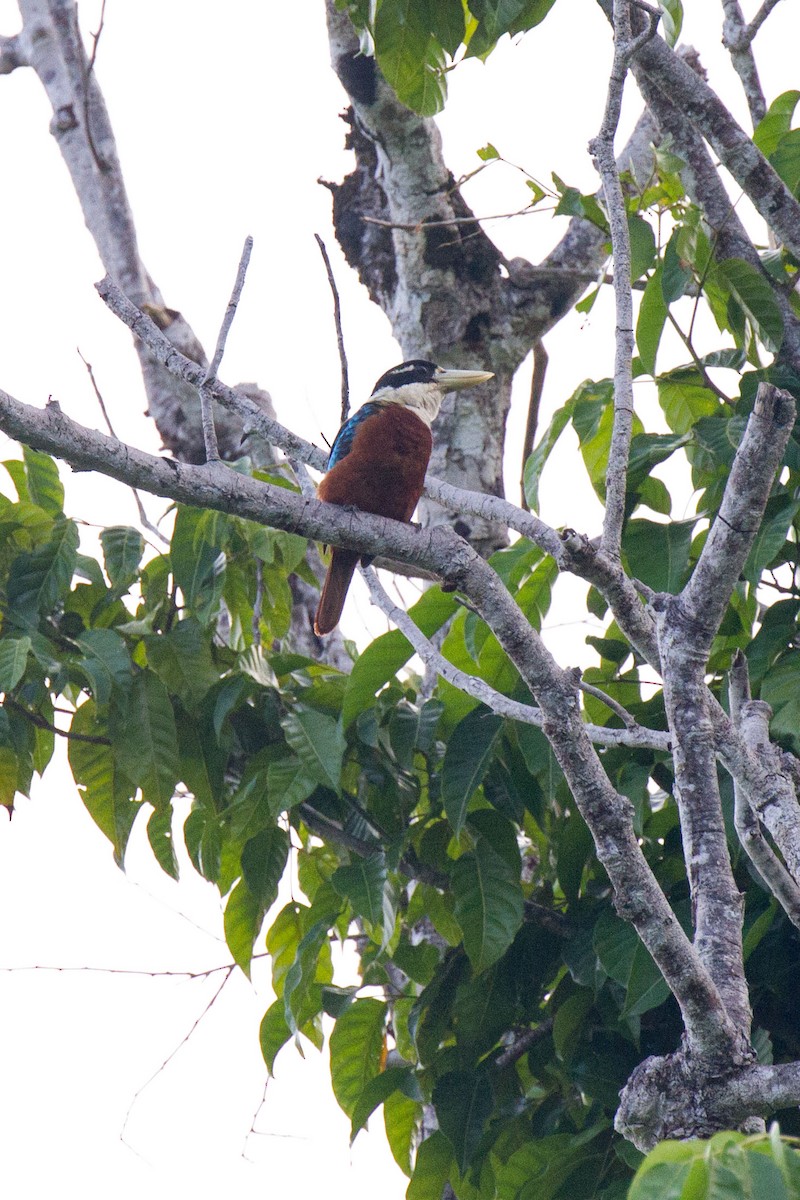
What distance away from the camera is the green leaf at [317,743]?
3104mm

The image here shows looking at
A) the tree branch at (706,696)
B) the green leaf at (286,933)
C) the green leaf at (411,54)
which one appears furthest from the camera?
the green leaf at (286,933)

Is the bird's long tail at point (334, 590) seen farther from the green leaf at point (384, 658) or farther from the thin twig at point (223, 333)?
the thin twig at point (223, 333)

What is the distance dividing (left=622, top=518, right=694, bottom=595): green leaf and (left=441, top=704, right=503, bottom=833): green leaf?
0.53 meters

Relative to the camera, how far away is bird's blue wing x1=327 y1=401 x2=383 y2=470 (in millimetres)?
4490

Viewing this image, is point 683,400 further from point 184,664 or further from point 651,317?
point 184,664

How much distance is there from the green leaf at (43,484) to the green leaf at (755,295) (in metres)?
1.92

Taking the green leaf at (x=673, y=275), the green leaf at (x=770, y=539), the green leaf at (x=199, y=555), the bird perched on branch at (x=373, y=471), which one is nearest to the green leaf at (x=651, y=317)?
the green leaf at (x=673, y=275)

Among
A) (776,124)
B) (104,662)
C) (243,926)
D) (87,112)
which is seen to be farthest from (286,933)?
(87,112)

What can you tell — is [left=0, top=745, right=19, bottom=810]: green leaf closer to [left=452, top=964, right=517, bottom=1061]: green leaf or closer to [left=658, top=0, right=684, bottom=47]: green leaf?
[left=452, top=964, right=517, bottom=1061]: green leaf

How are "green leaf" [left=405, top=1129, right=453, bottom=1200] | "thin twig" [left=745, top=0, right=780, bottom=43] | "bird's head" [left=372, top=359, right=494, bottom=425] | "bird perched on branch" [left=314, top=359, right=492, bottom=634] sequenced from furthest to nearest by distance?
"bird's head" [left=372, top=359, right=494, bottom=425]
"bird perched on branch" [left=314, top=359, right=492, bottom=634]
"thin twig" [left=745, top=0, right=780, bottom=43]
"green leaf" [left=405, top=1129, right=453, bottom=1200]

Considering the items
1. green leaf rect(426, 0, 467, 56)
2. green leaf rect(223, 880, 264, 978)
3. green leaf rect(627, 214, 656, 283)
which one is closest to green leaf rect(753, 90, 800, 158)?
green leaf rect(627, 214, 656, 283)

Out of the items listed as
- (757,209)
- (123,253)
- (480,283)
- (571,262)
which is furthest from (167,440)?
(757,209)

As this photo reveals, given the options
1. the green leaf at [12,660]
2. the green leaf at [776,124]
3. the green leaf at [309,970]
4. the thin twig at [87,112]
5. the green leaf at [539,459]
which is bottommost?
the green leaf at [309,970]

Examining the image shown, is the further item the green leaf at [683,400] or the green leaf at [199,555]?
the green leaf at [683,400]
